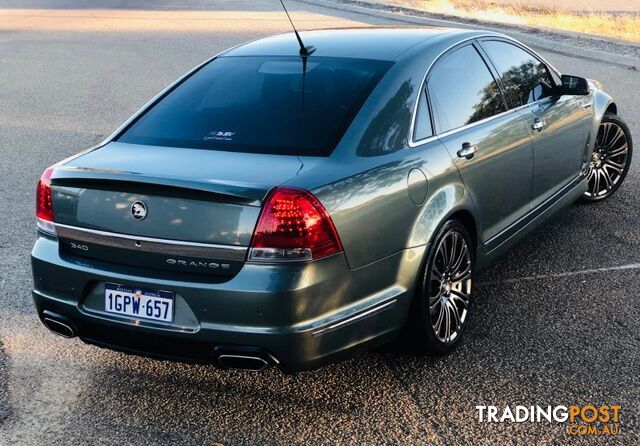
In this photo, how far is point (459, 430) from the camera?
388 centimetres

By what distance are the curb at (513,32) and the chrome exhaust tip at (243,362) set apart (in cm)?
1238

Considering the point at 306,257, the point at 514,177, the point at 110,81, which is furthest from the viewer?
the point at 110,81

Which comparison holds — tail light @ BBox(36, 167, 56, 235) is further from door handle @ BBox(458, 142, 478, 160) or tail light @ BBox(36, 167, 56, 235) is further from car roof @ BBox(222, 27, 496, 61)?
door handle @ BBox(458, 142, 478, 160)

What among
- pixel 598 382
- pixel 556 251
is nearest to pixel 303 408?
pixel 598 382

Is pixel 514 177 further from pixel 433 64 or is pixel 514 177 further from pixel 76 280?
pixel 76 280

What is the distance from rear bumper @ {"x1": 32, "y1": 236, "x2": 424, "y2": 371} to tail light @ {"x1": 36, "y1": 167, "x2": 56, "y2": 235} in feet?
0.22

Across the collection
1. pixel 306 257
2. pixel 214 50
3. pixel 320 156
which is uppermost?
pixel 320 156

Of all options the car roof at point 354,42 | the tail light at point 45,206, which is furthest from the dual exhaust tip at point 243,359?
the car roof at point 354,42

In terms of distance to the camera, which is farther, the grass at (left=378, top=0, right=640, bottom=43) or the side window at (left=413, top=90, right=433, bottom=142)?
the grass at (left=378, top=0, right=640, bottom=43)

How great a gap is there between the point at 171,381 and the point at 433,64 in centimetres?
221

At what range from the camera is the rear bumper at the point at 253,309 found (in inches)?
144

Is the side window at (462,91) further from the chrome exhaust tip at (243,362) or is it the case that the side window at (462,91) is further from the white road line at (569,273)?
the chrome exhaust tip at (243,362)

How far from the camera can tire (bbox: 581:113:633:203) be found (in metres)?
7.24

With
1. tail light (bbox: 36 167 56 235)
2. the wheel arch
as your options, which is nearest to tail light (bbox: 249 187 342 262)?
the wheel arch
